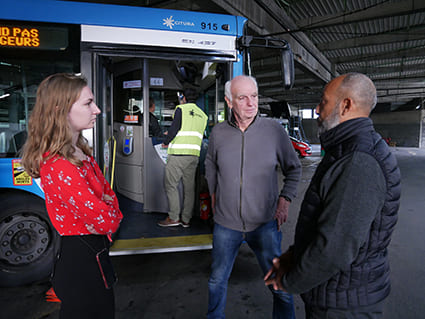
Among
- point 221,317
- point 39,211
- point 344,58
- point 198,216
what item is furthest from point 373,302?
point 344,58

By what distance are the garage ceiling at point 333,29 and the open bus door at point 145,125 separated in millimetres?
1564

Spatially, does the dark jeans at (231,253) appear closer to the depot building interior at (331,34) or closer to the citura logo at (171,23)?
the citura logo at (171,23)

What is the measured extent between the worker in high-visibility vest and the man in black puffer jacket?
2.85 m

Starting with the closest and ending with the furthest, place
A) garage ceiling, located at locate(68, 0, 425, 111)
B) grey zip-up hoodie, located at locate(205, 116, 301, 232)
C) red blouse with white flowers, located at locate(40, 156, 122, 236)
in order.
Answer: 1. red blouse with white flowers, located at locate(40, 156, 122, 236)
2. grey zip-up hoodie, located at locate(205, 116, 301, 232)
3. garage ceiling, located at locate(68, 0, 425, 111)

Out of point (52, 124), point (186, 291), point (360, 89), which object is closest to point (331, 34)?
point (186, 291)

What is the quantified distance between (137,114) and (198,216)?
6.15ft

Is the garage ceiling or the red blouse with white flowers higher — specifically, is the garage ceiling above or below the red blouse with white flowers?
above

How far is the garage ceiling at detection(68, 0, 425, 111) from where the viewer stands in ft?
22.4

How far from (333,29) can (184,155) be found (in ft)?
29.3

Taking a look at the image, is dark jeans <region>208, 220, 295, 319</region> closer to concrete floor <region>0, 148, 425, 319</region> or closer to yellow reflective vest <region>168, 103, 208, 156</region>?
concrete floor <region>0, 148, 425, 319</region>

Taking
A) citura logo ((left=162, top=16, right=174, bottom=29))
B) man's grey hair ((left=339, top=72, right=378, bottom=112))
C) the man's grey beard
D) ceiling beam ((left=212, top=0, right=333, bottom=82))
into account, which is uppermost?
ceiling beam ((left=212, top=0, right=333, bottom=82))

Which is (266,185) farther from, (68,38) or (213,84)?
(213,84)

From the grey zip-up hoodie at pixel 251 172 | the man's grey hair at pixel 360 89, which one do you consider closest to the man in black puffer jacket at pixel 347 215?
the man's grey hair at pixel 360 89

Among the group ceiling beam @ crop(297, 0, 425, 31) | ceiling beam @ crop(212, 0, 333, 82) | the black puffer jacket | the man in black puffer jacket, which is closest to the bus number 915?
ceiling beam @ crop(212, 0, 333, 82)
